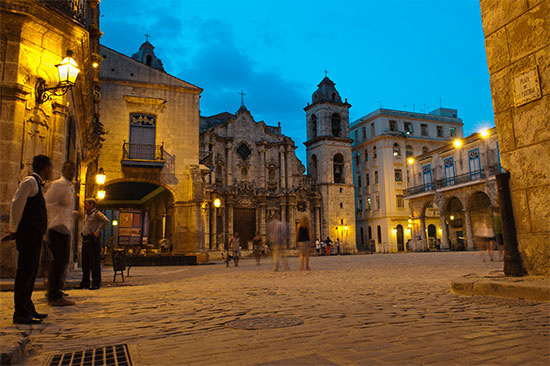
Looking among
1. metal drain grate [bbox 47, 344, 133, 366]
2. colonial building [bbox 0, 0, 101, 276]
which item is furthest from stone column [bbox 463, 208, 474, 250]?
metal drain grate [bbox 47, 344, 133, 366]

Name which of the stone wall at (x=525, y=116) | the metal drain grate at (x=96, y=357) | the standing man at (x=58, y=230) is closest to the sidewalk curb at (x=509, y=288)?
the stone wall at (x=525, y=116)

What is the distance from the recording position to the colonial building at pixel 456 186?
32.5 meters

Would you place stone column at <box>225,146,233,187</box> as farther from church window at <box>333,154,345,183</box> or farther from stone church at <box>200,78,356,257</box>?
church window at <box>333,154,345,183</box>

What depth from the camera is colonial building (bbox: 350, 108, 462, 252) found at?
4722cm

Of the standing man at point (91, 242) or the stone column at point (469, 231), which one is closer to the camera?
the standing man at point (91, 242)

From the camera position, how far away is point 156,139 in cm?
2272

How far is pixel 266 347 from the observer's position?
9.66 feet

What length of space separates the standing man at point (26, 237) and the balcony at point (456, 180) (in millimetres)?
31722

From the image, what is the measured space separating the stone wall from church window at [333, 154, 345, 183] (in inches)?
1548

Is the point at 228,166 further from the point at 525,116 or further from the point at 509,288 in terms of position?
the point at 509,288

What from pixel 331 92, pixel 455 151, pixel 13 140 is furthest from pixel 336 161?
pixel 13 140

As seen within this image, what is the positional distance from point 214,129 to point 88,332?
123 feet

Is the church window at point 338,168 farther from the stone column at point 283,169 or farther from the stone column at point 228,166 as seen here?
the stone column at point 228,166

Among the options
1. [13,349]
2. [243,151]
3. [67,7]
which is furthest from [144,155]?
[13,349]
